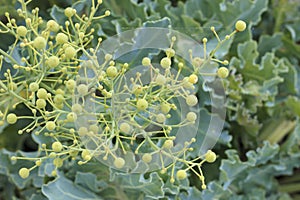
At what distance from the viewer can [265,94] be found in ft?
3.20

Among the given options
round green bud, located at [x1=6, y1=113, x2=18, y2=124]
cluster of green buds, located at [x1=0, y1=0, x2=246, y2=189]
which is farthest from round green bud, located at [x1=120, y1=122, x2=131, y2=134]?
round green bud, located at [x1=6, y1=113, x2=18, y2=124]

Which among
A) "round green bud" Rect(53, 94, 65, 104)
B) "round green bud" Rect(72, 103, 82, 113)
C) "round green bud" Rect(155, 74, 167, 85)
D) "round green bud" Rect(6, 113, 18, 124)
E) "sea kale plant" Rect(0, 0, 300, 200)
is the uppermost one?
"round green bud" Rect(6, 113, 18, 124)

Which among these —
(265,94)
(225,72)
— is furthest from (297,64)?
(225,72)

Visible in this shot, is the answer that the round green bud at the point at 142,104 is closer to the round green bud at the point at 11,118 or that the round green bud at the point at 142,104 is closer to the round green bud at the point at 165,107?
the round green bud at the point at 165,107

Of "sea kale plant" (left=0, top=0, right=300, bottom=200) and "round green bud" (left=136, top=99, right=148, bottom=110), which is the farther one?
"sea kale plant" (left=0, top=0, right=300, bottom=200)

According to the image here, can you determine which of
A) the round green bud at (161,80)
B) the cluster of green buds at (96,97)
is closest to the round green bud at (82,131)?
the cluster of green buds at (96,97)

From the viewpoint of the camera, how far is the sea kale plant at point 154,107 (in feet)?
2.26

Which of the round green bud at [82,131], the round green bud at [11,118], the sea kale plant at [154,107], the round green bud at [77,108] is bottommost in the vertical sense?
the sea kale plant at [154,107]

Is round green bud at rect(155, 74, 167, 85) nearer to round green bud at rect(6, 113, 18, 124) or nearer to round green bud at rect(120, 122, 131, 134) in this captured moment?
round green bud at rect(120, 122, 131, 134)

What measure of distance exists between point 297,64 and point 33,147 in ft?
1.97

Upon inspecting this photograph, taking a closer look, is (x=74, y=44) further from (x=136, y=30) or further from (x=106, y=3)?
(x=106, y=3)

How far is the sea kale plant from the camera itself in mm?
690

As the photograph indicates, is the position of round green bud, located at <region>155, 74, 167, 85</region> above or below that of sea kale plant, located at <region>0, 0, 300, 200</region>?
above

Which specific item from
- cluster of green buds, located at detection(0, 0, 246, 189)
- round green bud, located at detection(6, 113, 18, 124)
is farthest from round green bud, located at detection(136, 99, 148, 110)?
round green bud, located at detection(6, 113, 18, 124)
